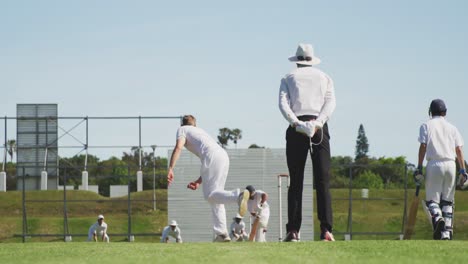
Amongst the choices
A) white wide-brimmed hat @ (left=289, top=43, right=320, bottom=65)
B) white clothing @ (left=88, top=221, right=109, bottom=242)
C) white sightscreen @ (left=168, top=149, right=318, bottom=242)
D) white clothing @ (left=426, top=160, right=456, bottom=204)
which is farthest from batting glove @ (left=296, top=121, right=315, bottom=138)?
white sightscreen @ (left=168, top=149, right=318, bottom=242)

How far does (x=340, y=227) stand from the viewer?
135ft

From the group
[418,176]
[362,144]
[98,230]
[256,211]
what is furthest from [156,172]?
[362,144]

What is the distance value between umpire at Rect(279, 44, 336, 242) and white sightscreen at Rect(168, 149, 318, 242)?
20403 millimetres

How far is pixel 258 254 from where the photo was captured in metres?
6.89

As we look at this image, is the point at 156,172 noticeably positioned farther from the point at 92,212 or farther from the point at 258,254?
the point at 258,254

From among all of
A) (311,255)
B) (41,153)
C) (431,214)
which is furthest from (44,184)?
(311,255)

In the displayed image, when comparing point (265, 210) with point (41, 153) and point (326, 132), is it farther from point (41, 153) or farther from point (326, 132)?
point (41, 153)

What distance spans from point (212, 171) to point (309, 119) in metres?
2.04

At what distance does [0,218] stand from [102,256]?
37.2m

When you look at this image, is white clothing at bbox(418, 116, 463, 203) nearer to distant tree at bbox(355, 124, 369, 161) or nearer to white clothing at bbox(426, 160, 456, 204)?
white clothing at bbox(426, 160, 456, 204)

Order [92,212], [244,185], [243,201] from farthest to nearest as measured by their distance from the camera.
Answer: [92,212] < [244,185] < [243,201]

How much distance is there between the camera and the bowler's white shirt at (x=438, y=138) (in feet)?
34.4

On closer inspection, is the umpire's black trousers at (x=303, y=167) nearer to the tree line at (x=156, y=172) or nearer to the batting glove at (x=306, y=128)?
the batting glove at (x=306, y=128)

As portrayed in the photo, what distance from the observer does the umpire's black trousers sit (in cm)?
902
